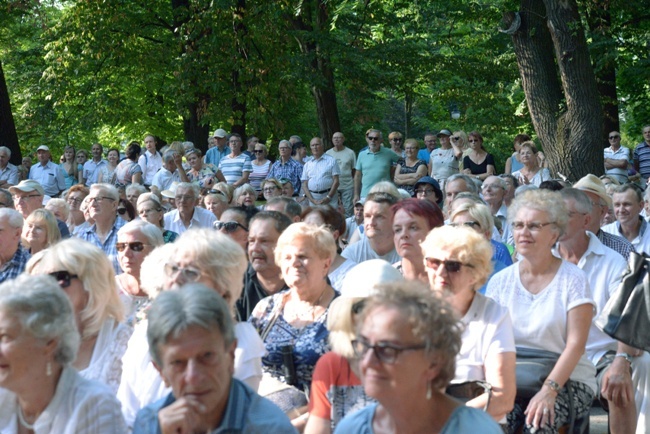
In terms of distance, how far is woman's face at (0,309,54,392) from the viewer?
360 centimetres

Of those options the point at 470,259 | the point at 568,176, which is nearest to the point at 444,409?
the point at 470,259

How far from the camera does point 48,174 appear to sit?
19.4 metres

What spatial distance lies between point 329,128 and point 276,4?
277 centimetres

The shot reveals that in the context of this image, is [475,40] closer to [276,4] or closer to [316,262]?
[276,4]

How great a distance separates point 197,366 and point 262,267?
302 cm

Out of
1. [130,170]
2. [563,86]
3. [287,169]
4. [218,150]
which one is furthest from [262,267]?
[218,150]

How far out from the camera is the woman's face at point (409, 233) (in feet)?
20.1

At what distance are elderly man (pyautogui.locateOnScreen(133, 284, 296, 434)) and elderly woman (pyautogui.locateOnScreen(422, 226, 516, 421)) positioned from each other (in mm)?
1346

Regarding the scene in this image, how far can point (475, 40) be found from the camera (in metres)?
27.6

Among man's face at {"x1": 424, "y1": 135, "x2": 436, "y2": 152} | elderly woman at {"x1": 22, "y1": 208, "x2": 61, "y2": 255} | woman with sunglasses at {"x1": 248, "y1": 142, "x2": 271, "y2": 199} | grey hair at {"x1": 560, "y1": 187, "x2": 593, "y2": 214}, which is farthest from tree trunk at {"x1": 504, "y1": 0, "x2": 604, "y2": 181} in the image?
elderly woman at {"x1": 22, "y1": 208, "x2": 61, "y2": 255}

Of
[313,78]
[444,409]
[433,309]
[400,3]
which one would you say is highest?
[400,3]

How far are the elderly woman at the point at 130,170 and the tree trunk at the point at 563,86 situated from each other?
731 centimetres

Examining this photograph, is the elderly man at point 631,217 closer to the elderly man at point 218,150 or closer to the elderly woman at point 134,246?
the elderly woman at point 134,246

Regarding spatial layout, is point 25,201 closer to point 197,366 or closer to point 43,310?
point 43,310
